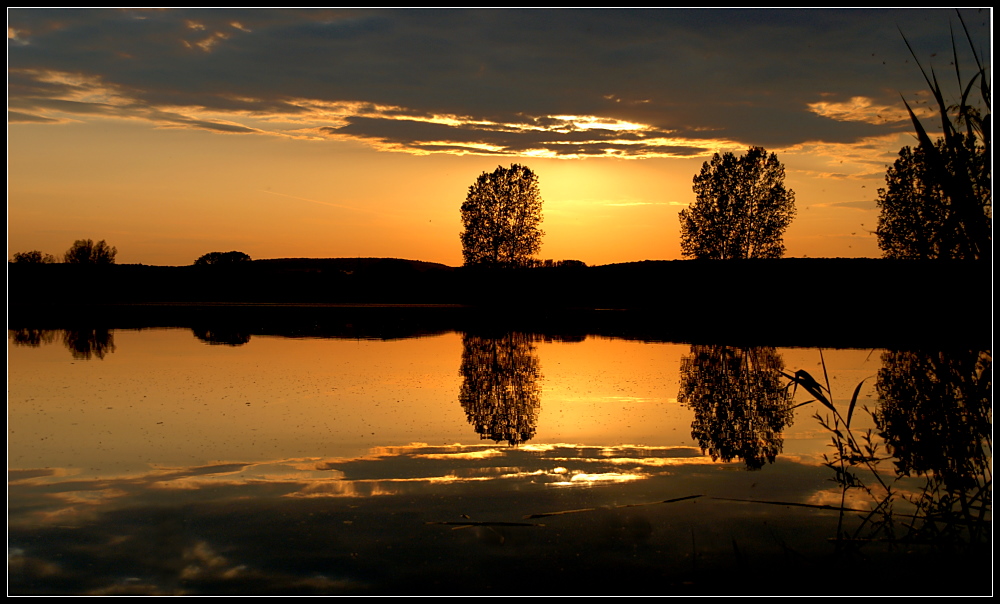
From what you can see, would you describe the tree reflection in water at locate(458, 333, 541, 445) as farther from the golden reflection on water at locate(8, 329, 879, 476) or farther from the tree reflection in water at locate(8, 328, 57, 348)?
the tree reflection in water at locate(8, 328, 57, 348)

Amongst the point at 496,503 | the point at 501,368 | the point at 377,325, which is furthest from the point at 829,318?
the point at 496,503

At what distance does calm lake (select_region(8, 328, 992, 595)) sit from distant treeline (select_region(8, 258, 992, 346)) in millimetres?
15432

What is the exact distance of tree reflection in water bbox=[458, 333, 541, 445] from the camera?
1331 cm

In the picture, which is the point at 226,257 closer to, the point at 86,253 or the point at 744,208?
the point at 86,253

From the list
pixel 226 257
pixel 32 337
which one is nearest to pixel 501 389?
pixel 32 337

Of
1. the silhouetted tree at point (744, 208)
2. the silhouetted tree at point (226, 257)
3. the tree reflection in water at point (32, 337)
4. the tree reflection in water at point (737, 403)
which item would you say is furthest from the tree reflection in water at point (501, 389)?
the silhouetted tree at point (226, 257)

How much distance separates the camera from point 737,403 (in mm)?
15523

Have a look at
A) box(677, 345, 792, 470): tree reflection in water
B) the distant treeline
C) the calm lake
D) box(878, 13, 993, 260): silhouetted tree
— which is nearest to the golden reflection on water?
the calm lake

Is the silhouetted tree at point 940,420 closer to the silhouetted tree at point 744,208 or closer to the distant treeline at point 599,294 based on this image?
the distant treeline at point 599,294

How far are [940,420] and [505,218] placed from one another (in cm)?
6307

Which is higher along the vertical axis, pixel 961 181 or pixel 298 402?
pixel 961 181

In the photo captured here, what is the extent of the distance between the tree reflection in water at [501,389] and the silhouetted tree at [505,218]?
4671 cm

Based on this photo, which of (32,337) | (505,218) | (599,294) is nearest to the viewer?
(32,337)

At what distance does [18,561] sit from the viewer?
726 cm
